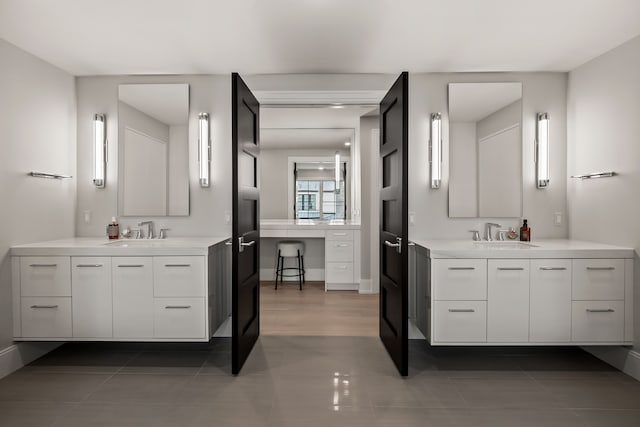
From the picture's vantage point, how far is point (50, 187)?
10.2 feet

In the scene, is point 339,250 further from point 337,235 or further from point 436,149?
point 436,149

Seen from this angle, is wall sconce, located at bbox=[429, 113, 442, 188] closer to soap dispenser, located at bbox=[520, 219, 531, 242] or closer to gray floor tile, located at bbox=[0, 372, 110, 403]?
soap dispenser, located at bbox=[520, 219, 531, 242]

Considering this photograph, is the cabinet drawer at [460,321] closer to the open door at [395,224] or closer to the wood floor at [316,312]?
the open door at [395,224]

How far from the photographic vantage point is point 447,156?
11.0 ft

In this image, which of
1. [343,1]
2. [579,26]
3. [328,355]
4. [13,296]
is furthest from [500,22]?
[13,296]

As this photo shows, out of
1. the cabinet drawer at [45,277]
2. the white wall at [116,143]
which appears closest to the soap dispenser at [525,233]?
the white wall at [116,143]

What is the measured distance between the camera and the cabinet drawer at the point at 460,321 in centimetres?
267

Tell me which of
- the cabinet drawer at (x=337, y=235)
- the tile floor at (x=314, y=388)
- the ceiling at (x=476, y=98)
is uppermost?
the ceiling at (x=476, y=98)

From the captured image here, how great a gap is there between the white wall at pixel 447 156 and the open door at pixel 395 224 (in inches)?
12.3

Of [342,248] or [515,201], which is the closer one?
[515,201]

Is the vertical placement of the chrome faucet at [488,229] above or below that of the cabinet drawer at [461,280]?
above

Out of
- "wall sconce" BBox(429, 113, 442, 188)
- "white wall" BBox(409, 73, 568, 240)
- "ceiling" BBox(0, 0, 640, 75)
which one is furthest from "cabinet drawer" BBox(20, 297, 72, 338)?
"wall sconce" BBox(429, 113, 442, 188)

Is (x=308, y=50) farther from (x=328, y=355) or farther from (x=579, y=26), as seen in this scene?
(x=328, y=355)

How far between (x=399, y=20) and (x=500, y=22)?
643mm
